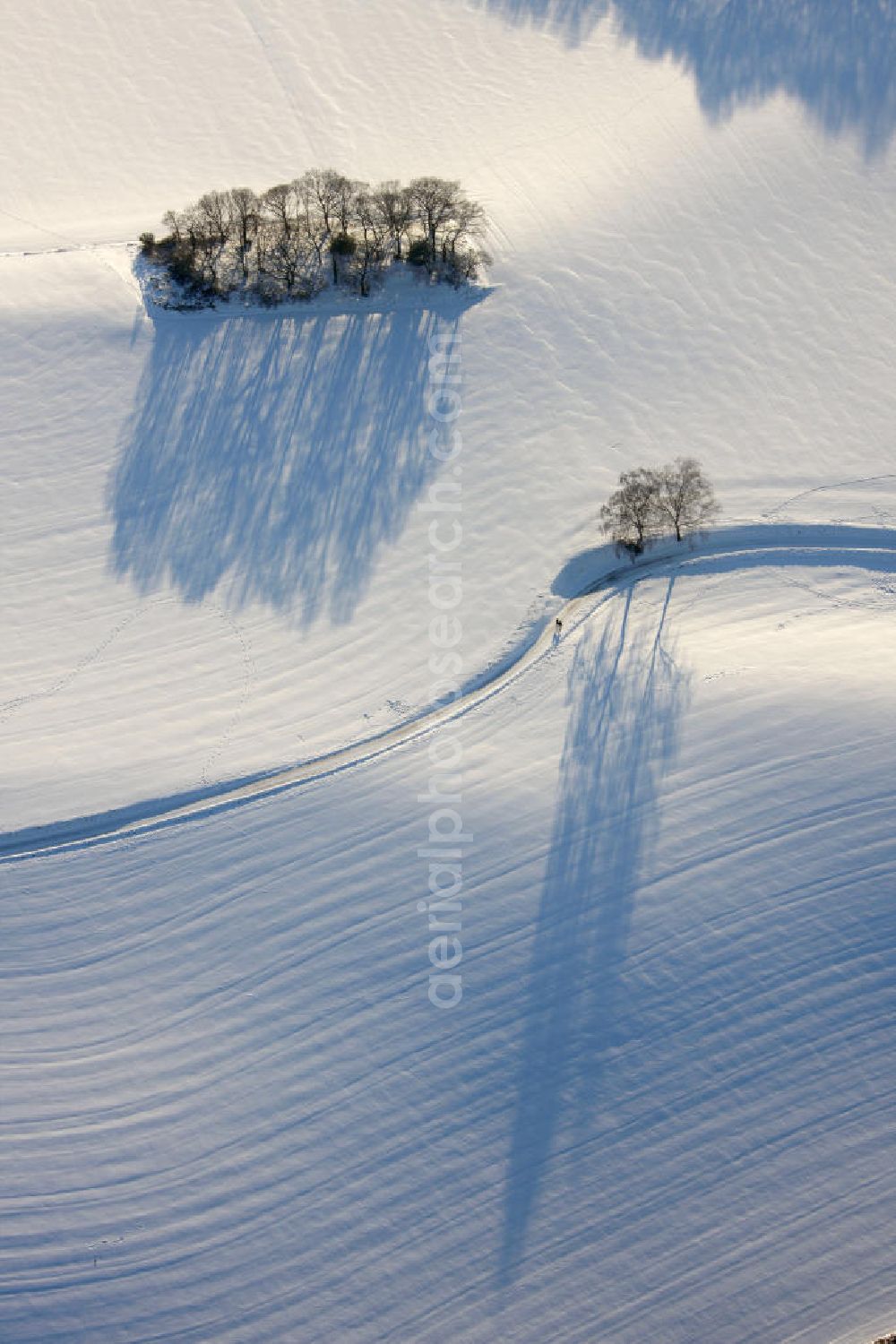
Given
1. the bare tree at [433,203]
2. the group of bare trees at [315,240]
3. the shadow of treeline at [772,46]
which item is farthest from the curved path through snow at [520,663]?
the shadow of treeline at [772,46]

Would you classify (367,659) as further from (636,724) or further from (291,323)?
(291,323)

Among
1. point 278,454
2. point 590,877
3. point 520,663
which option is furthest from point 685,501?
point 278,454

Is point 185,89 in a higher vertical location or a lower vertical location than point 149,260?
higher

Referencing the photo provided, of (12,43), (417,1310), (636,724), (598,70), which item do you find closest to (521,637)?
(636,724)

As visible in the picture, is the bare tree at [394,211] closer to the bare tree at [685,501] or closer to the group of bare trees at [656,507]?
the group of bare trees at [656,507]

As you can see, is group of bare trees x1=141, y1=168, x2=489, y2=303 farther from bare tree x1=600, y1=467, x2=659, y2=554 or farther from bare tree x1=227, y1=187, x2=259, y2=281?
bare tree x1=600, y1=467, x2=659, y2=554
